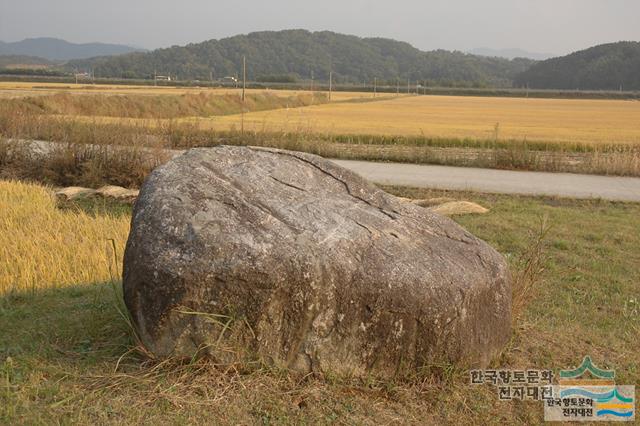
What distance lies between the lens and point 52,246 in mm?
7520

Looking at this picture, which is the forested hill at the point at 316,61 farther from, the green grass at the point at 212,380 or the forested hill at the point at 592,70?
the green grass at the point at 212,380

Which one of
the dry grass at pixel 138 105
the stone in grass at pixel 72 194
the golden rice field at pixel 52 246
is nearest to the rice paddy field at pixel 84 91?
the dry grass at pixel 138 105

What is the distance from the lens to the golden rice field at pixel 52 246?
21.5 feet

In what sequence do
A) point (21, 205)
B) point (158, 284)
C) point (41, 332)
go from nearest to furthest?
point (158, 284) → point (41, 332) → point (21, 205)

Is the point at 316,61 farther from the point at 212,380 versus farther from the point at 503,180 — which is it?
the point at 212,380

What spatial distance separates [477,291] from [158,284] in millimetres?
2176

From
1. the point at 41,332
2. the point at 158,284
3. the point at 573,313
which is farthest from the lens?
the point at 573,313

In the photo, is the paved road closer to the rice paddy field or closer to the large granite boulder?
the large granite boulder

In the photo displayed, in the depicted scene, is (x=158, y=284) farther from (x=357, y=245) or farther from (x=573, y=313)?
(x=573, y=313)

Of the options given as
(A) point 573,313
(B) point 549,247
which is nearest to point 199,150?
(A) point 573,313

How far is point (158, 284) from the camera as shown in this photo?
161 inches

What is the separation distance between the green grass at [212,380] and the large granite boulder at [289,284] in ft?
0.57

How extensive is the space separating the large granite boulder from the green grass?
0.17 meters

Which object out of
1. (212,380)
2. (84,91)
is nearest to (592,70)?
(84,91)
